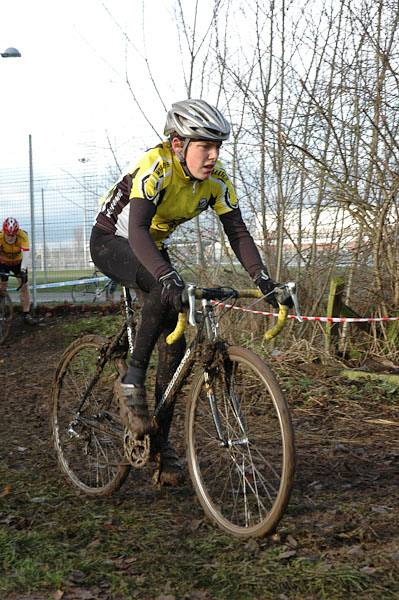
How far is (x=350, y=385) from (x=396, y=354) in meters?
0.82

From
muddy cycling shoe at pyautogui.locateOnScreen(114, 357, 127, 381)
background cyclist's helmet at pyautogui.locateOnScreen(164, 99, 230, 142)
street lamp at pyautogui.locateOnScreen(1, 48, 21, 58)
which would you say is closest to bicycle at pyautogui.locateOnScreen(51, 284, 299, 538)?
muddy cycling shoe at pyautogui.locateOnScreen(114, 357, 127, 381)

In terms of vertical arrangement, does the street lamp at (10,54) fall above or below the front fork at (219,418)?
above

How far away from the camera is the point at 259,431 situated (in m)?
3.77

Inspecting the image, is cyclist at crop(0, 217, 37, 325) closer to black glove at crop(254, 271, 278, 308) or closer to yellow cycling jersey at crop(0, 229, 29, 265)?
yellow cycling jersey at crop(0, 229, 29, 265)

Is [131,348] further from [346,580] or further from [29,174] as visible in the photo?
[29,174]

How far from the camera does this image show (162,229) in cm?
425

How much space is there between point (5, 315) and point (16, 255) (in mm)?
1401

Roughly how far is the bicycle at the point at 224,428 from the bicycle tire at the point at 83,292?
1341 centimetres

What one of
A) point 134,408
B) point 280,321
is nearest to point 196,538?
point 134,408

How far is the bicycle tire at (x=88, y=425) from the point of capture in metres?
4.49

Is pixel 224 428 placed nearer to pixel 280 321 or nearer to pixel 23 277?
pixel 280 321

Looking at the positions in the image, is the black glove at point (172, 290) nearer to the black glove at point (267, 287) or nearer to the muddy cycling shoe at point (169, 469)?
the black glove at point (267, 287)

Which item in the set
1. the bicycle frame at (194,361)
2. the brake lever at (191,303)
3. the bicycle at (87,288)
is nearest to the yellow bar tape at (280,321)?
the bicycle frame at (194,361)

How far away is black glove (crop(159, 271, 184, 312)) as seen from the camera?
3547 mm
